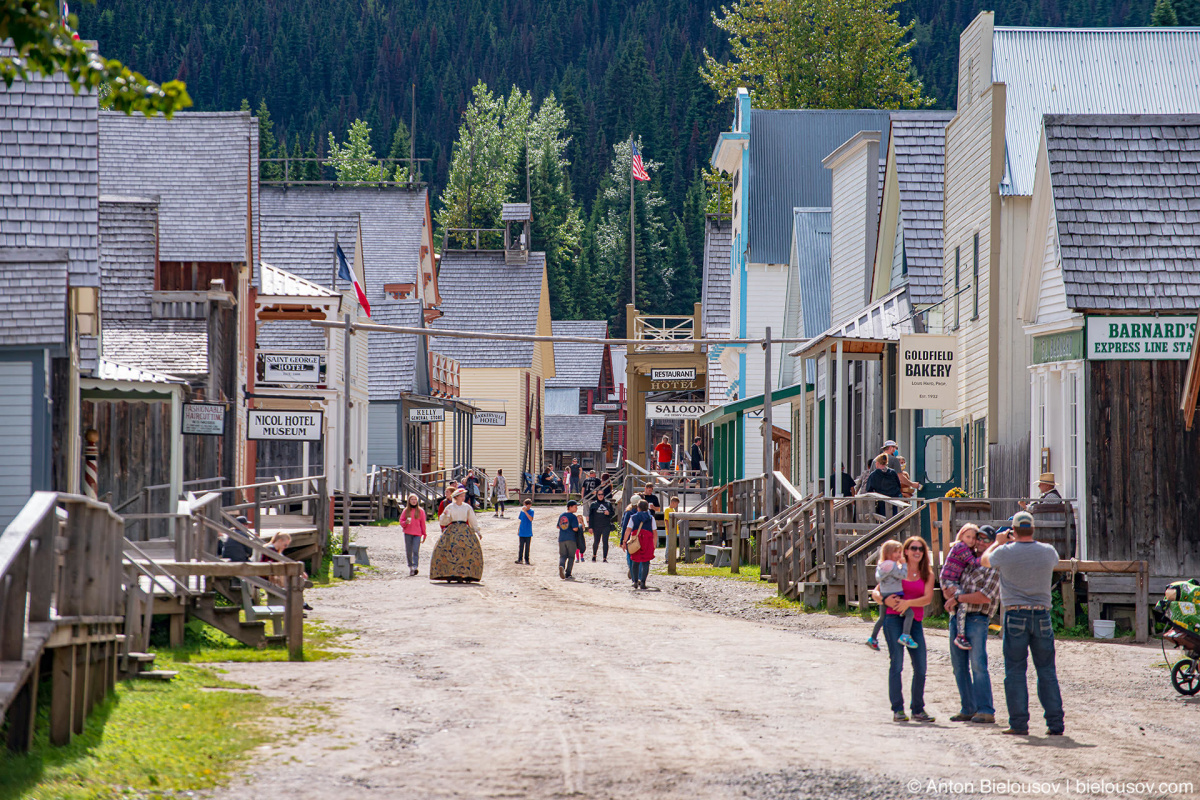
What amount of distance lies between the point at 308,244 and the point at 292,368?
43.1 ft

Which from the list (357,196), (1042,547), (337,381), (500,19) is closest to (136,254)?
(337,381)

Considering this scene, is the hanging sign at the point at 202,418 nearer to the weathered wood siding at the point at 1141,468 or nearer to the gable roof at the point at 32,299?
the gable roof at the point at 32,299

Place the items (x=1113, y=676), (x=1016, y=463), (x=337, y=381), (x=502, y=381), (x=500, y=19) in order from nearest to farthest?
(x=1113, y=676) < (x=1016, y=463) < (x=337, y=381) < (x=502, y=381) < (x=500, y=19)

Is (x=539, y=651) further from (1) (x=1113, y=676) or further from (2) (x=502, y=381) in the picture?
(2) (x=502, y=381)

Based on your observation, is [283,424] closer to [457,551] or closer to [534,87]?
[457,551]

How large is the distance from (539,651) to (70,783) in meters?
7.72

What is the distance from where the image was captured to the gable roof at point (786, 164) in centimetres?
3816

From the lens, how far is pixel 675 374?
38125mm

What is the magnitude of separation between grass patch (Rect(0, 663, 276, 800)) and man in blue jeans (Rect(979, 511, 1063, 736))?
5424 millimetres

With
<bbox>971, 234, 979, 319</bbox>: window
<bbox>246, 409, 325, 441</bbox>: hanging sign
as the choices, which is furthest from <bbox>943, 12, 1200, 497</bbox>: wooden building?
<bbox>246, 409, 325, 441</bbox>: hanging sign

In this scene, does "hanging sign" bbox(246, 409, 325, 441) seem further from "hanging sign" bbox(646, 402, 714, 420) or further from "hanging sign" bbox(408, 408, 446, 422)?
"hanging sign" bbox(408, 408, 446, 422)

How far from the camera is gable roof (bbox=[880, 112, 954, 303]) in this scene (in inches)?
1001

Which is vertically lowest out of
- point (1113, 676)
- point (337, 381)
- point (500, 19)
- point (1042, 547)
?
point (1113, 676)

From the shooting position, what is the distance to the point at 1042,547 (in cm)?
1161
